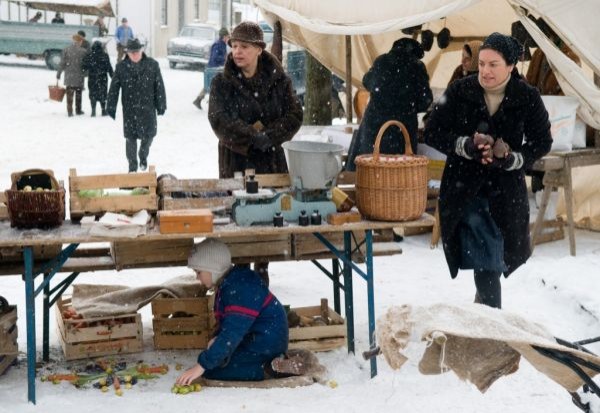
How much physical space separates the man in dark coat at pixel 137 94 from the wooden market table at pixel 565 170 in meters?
5.26

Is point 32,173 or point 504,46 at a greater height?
point 504,46

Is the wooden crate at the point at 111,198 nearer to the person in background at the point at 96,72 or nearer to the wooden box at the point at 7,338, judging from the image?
the wooden box at the point at 7,338

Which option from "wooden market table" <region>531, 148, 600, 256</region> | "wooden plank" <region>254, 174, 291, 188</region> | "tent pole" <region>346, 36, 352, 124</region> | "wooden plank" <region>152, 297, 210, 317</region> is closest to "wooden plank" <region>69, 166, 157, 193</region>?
"wooden plank" <region>254, 174, 291, 188</region>

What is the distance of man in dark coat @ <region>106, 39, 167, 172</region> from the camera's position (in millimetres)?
11391

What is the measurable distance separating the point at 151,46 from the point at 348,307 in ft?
106

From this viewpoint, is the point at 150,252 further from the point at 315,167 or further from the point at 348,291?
the point at 348,291

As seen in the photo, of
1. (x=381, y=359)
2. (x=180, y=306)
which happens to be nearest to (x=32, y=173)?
(x=180, y=306)

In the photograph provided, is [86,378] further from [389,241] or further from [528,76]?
[528,76]

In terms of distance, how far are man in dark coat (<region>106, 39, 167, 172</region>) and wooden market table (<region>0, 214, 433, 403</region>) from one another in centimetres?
600

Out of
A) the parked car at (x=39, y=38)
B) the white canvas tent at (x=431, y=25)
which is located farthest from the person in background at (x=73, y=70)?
the white canvas tent at (x=431, y=25)

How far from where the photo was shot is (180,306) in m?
5.48

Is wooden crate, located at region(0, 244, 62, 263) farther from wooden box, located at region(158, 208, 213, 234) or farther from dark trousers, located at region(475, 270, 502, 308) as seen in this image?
dark trousers, located at region(475, 270, 502, 308)

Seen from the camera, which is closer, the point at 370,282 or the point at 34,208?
the point at 34,208

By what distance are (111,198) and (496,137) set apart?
2.10 meters
